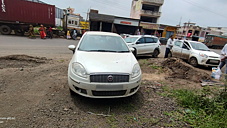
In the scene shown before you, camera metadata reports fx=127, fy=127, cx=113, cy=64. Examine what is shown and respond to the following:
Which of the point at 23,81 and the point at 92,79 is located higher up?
the point at 92,79

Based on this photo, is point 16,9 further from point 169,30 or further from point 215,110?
point 169,30

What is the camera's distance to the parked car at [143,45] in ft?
27.2

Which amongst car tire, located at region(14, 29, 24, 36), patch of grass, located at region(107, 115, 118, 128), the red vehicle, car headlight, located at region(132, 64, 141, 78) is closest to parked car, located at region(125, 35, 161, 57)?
car headlight, located at region(132, 64, 141, 78)

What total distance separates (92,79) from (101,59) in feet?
2.03

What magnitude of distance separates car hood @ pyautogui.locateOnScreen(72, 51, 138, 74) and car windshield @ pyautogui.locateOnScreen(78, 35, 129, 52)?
0.28 metres

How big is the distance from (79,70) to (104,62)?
1.85 feet

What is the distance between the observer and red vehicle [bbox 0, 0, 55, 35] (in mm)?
15469

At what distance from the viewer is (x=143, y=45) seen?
8484 millimetres

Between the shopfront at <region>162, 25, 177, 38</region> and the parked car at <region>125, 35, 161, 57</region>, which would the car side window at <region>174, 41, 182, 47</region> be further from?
the shopfront at <region>162, 25, 177, 38</region>

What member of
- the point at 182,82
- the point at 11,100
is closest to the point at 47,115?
the point at 11,100

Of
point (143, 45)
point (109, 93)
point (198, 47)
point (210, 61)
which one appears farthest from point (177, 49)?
point (109, 93)

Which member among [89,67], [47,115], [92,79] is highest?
[89,67]

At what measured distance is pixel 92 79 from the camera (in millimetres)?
2510

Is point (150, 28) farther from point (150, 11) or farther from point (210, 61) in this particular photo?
point (210, 61)
